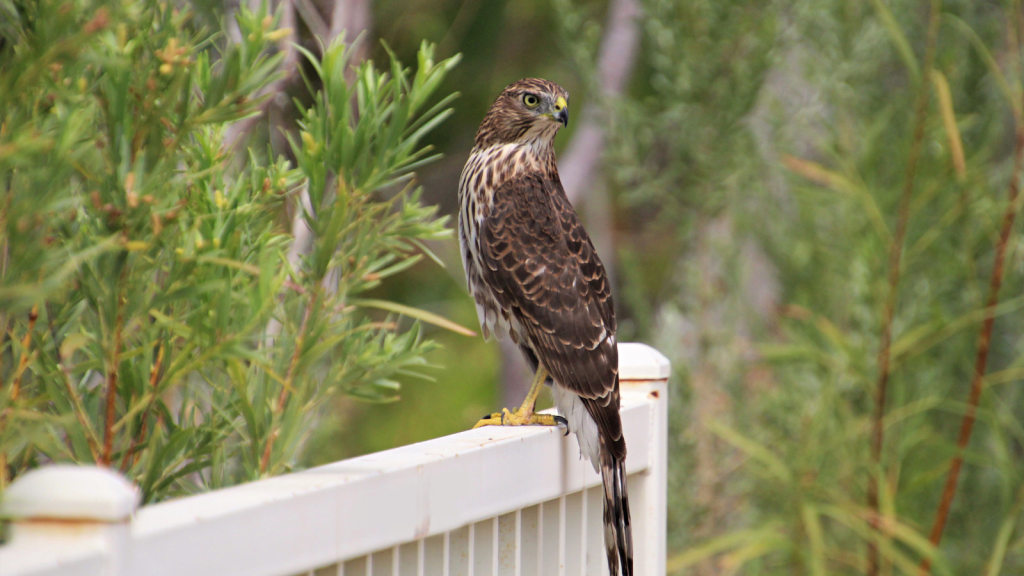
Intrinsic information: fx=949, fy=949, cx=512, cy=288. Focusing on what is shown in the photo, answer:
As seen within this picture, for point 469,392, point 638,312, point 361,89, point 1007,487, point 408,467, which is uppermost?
point 361,89

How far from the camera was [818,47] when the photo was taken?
12.8 ft

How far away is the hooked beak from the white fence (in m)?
0.84

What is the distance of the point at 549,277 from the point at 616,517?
0.71 meters

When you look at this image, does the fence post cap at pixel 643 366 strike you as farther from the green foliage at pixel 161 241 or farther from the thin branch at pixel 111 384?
the thin branch at pixel 111 384

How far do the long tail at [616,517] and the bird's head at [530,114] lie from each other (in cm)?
108

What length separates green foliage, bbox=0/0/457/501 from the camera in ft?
2.72

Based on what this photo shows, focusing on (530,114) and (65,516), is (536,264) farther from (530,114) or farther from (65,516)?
(65,516)

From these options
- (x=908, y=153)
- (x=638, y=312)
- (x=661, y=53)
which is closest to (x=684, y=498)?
(x=638, y=312)

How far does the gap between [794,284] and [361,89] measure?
3075 mm

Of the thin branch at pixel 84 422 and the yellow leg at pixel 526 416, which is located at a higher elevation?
the thin branch at pixel 84 422

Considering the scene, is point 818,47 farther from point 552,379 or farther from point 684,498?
point 552,379

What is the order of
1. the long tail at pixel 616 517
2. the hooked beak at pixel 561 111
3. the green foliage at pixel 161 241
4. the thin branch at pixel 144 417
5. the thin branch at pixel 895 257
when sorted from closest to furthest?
the green foliage at pixel 161 241
the thin branch at pixel 144 417
the long tail at pixel 616 517
the hooked beak at pixel 561 111
the thin branch at pixel 895 257

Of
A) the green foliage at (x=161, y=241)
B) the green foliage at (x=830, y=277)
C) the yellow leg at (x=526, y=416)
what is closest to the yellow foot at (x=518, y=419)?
the yellow leg at (x=526, y=416)

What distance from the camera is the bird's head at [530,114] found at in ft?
8.19
